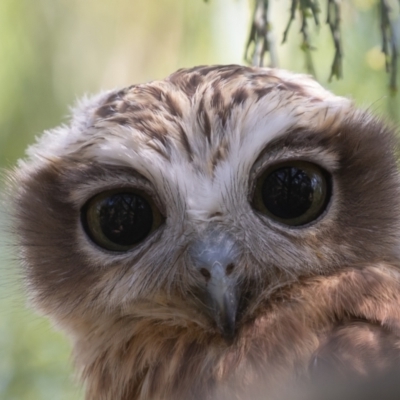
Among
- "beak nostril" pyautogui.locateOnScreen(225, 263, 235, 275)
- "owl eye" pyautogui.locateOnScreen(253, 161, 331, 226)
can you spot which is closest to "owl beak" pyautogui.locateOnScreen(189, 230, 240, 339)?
"beak nostril" pyautogui.locateOnScreen(225, 263, 235, 275)

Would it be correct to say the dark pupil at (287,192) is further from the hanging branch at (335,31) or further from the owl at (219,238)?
the hanging branch at (335,31)

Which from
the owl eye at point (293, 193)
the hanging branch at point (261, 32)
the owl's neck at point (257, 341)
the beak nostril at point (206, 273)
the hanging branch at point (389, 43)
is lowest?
the owl's neck at point (257, 341)

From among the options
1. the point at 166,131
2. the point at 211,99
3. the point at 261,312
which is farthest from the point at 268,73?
the point at 261,312

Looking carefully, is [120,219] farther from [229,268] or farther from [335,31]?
[335,31]

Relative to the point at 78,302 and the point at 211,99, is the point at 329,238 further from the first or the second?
the point at 78,302

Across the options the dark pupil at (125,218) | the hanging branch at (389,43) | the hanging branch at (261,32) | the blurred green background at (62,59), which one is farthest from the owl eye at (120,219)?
the blurred green background at (62,59)

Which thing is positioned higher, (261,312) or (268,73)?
(268,73)

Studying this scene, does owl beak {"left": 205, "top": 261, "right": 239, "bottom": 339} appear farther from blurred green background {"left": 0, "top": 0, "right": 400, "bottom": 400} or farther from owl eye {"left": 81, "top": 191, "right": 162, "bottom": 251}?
blurred green background {"left": 0, "top": 0, "right": 400, "bottom": 400}
